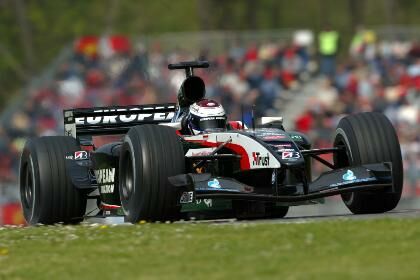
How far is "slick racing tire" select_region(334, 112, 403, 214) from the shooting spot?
14.0 metres

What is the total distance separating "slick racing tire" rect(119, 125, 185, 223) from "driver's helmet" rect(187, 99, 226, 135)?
4.72ft

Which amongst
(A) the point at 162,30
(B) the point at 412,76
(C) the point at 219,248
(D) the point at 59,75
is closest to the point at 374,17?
(A) the point at 162,30

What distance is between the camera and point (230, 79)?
2986 cm

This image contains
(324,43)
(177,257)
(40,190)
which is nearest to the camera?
(177,257)

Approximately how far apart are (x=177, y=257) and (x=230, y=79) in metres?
20.3

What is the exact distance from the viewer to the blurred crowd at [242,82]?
86.0ft

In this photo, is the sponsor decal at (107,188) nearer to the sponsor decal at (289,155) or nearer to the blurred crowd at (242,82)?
the sponsor decal at (289,155)

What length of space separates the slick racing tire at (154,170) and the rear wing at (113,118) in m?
3.16

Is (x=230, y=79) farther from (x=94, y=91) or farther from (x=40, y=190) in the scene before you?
(x=40, y=190)

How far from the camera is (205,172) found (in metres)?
14.5

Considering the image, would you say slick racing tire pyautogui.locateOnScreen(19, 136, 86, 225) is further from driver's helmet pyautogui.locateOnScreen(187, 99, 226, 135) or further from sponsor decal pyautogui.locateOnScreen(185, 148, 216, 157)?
sponsor decal pyautogui.locateOnScreen(185, 148, 216, 157)

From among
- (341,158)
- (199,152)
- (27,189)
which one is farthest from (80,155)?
(341,158)

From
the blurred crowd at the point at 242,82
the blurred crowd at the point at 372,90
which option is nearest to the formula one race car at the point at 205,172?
the blurred crowd at the point at 372,90

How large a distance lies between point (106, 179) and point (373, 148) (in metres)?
3.26
